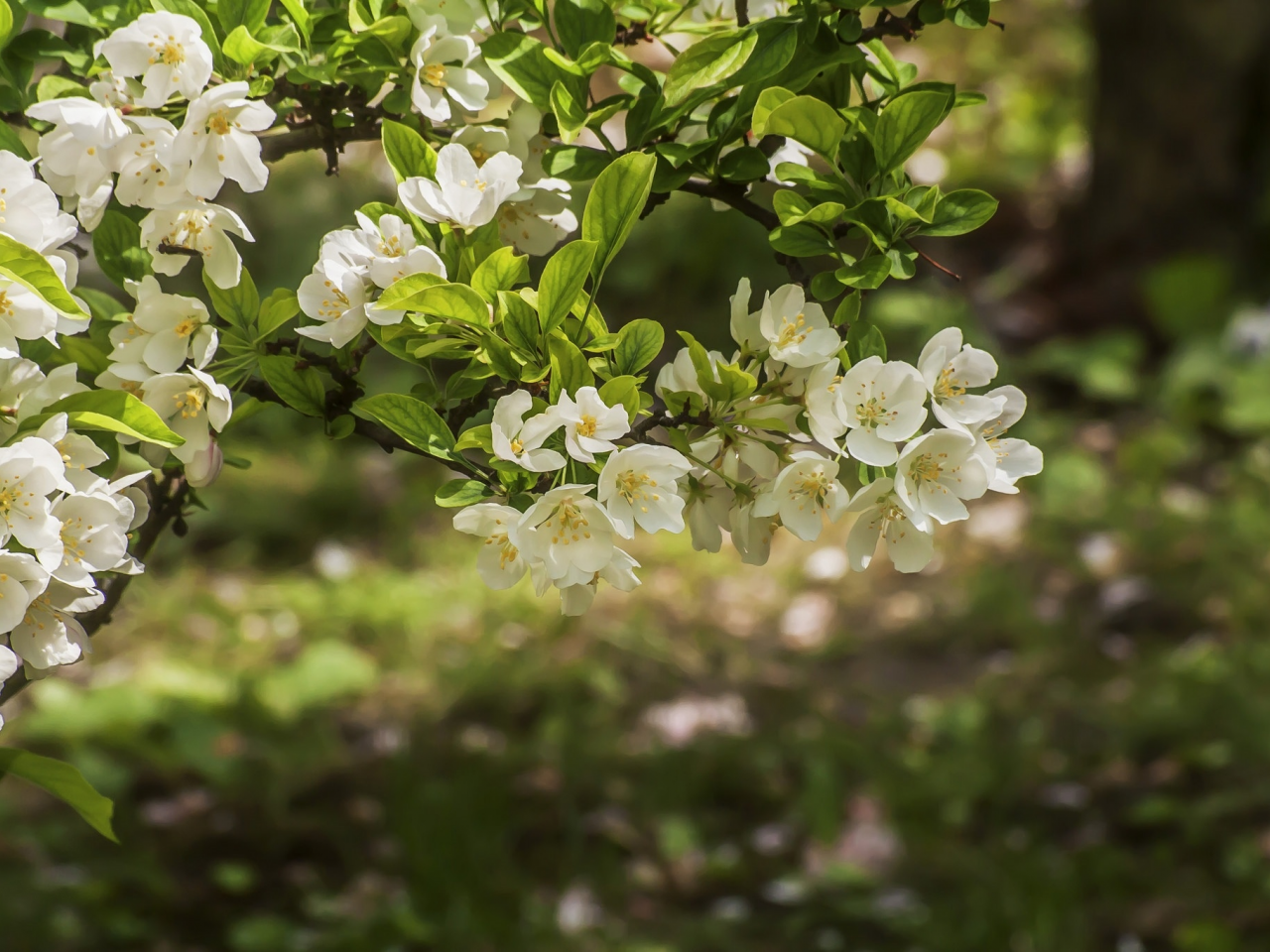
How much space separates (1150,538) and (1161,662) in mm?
475

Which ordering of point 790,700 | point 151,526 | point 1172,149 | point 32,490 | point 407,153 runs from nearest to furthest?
point 32,490 → point 407,153 → point 151,526 → point 790,700 → point 1172,149

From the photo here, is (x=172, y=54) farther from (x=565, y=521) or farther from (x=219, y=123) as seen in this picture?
(x=565, y=521)

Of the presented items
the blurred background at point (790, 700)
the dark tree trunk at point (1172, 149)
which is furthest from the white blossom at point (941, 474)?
the dark tree trunk at point (1172, 149)

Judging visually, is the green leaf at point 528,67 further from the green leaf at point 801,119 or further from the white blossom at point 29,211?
the white blossom at point 29,211

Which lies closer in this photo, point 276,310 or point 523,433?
point 523,433

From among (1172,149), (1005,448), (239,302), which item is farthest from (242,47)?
(1172,149)

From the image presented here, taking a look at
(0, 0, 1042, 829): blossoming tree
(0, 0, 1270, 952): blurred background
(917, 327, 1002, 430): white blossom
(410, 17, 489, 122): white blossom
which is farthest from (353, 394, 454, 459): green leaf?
(0, 0, 1270, 952): blurred background

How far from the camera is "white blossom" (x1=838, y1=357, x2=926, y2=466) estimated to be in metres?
0.80

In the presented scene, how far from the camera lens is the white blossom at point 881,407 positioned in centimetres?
80

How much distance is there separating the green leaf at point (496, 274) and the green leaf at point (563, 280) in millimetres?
19

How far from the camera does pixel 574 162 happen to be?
0.91 metres

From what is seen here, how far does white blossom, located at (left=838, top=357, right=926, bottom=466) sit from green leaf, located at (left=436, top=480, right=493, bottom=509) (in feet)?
0.79

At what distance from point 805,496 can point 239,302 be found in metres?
0.43

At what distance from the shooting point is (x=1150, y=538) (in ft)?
10.1
